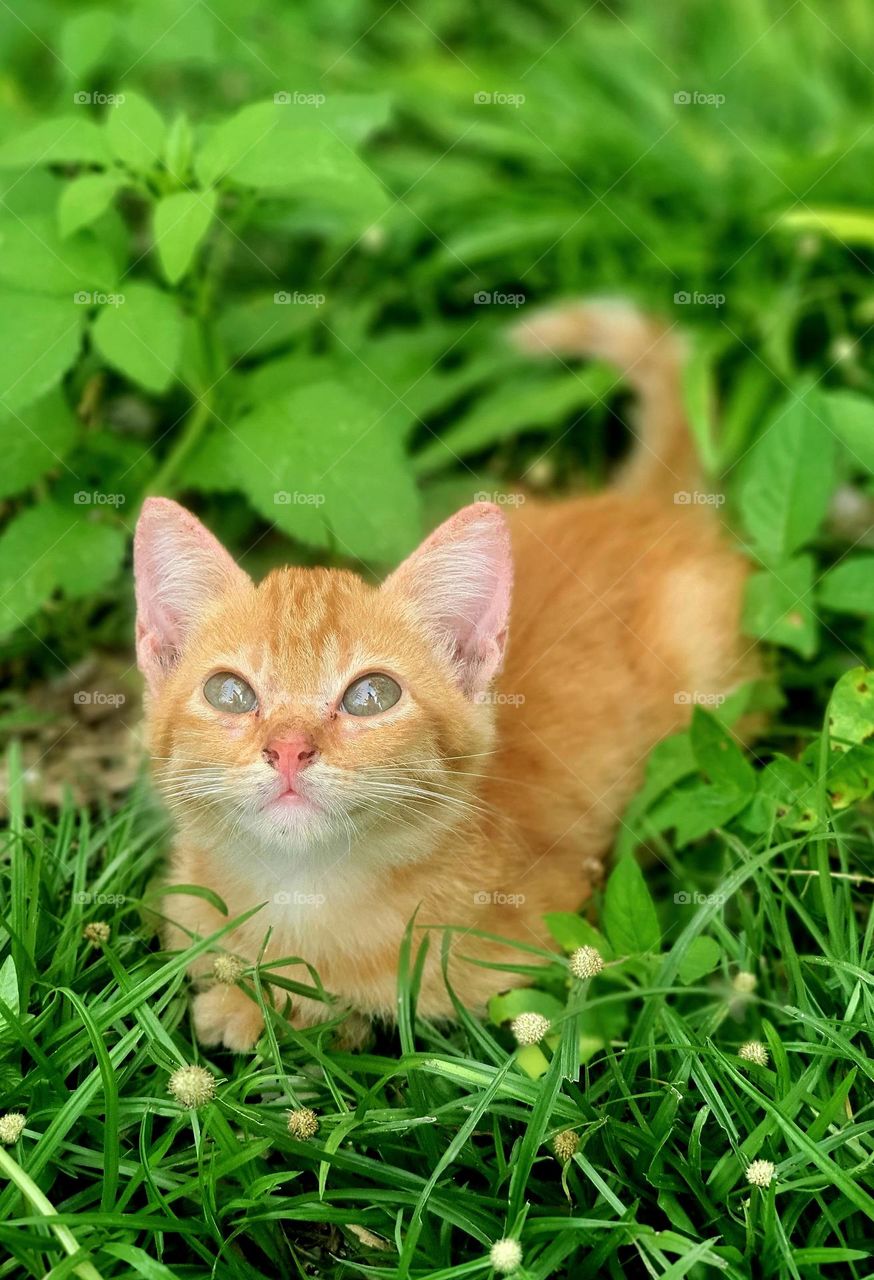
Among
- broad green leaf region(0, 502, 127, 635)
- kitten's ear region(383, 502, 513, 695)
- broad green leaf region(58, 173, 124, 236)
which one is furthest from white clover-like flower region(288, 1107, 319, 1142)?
broad green leaf region(58, 173, 124, 236)

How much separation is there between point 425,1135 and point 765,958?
2.60ft

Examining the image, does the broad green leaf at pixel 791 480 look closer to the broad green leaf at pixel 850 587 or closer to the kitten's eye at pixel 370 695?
the broad green leaf at pixel 850 587

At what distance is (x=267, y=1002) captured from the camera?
2090mm

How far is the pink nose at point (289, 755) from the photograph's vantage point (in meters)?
1.83

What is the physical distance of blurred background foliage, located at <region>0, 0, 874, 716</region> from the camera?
2596mm

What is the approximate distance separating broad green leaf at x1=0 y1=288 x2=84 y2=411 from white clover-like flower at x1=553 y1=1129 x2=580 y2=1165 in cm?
170

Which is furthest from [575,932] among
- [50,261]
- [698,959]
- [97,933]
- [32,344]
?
[50,261]

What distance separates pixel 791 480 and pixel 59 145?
174 centimetres

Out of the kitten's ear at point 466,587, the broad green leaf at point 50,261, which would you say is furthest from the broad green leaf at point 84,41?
the kitten's ear at point 466,587

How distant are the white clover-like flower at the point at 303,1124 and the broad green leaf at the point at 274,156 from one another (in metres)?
1.76

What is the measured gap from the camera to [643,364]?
140 inches

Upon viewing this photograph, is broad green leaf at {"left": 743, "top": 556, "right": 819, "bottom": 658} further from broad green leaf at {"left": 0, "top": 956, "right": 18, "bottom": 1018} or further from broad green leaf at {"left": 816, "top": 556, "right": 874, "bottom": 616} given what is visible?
broad green leaf at {"left": 0, "top": 956, "right": 18, "bottom": 1018}

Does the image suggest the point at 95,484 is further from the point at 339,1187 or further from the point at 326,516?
the point at 339,1187

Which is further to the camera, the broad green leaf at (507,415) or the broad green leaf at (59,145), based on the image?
the broad green leaf at (507,415)
